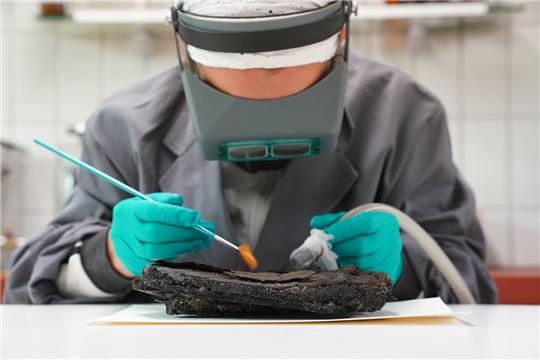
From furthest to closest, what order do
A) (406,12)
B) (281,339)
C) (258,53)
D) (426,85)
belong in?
(426,85) → (406,12) → (258,53) → (281,339)

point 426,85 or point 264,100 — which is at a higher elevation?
point 264,100

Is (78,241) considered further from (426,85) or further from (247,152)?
(426,85)

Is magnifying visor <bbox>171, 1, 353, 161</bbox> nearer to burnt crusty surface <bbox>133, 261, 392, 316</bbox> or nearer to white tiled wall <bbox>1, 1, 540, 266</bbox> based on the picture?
burnt crusty surface <bbox>133, 261, 392, 316</bbox>

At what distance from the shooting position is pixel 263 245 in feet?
4.35

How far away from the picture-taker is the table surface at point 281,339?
595mm

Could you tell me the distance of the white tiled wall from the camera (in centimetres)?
282

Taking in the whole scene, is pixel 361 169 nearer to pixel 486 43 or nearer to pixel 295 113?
pixel 295 113

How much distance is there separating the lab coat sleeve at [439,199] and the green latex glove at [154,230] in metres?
0.46

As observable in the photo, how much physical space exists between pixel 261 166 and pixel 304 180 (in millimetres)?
90

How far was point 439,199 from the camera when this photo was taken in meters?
1.41

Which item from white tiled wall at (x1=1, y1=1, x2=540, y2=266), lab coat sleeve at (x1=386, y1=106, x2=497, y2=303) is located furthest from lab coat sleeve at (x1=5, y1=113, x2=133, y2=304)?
white tiled wall at (x1=1, y1=1, x2=540, y2=266)

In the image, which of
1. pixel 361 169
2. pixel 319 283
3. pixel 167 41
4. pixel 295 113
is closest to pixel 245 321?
pixel 319 283

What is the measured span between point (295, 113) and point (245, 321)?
352 mm

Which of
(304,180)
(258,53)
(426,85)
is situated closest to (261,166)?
(304,180)
